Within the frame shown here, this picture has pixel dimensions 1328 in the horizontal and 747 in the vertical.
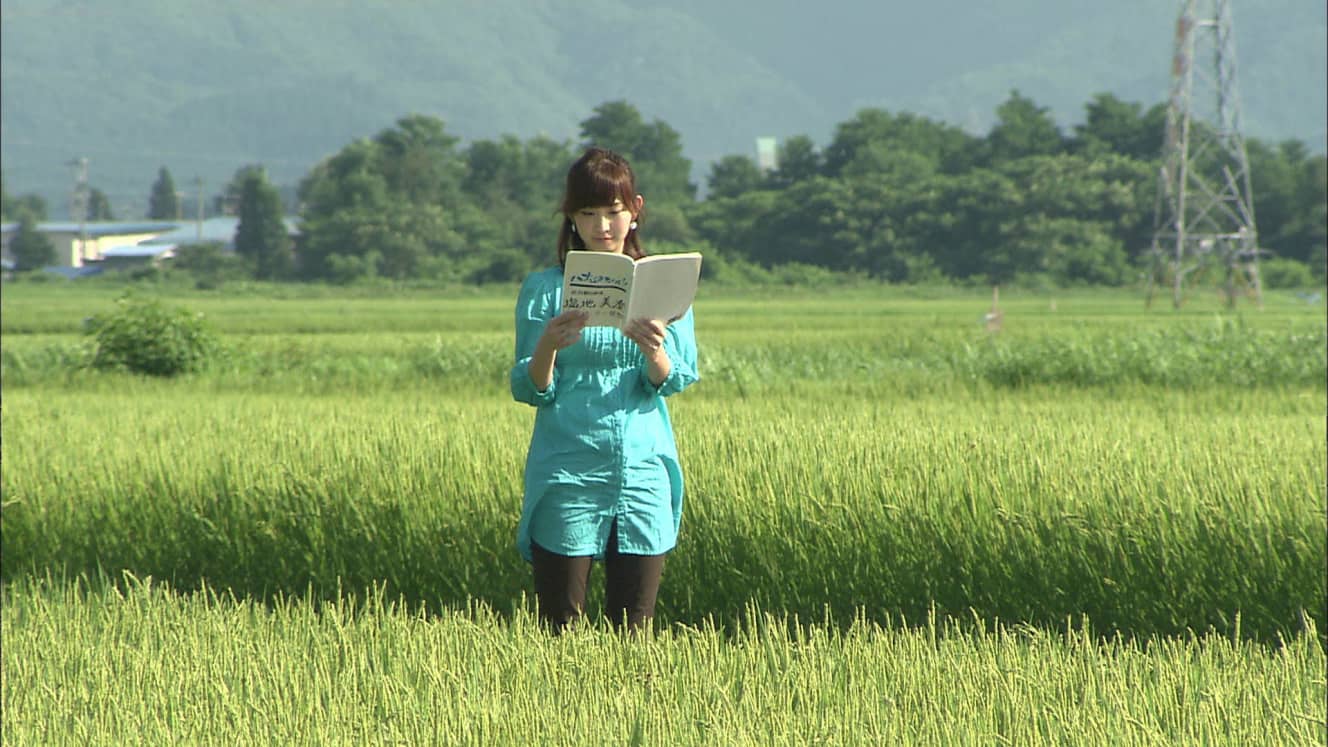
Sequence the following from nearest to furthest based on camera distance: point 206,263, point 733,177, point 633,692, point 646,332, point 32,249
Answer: point 633,692 < point 646,332 < point 206,263 < point 733,177 < point 32,249

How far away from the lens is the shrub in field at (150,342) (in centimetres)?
1447

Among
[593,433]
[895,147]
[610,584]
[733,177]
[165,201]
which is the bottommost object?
[610,584]

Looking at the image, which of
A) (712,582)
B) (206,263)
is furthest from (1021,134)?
(712,582)

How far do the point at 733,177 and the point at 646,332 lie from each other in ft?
234

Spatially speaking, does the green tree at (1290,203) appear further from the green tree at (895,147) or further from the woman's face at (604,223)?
the woman's face at (604,223)

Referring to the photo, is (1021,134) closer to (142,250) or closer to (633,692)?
(142,250)

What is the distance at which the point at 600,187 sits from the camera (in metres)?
3.35

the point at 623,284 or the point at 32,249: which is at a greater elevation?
the point at 623,284

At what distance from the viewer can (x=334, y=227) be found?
6141 cm

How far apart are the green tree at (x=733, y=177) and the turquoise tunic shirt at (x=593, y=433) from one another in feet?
225

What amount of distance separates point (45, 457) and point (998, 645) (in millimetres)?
4695

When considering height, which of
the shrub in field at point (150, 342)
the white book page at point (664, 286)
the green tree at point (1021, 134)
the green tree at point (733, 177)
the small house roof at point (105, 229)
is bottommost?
the shrub in field at point (150, 342)

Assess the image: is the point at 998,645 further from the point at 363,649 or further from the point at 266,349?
the point at 266,349

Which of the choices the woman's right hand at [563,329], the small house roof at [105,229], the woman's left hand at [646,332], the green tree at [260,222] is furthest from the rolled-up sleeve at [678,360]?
the small house roof at [105,229]
